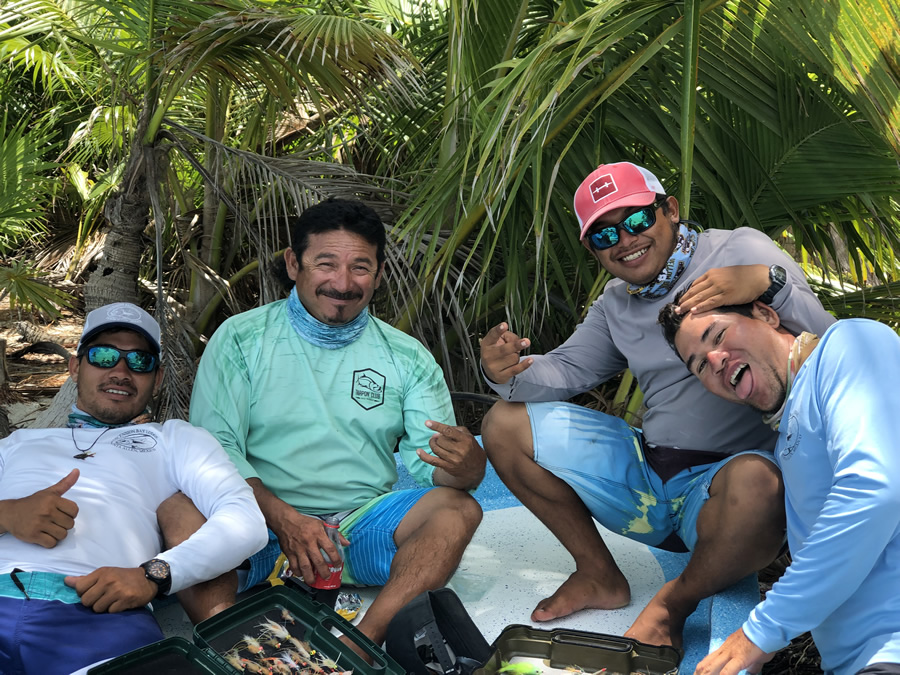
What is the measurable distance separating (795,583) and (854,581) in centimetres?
11

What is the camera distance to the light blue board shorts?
8.49ft

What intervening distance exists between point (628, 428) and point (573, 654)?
770 mm

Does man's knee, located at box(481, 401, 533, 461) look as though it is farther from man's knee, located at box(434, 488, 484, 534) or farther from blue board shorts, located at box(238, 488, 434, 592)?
blue board shorts, located at box(238, 488, 434, 592)

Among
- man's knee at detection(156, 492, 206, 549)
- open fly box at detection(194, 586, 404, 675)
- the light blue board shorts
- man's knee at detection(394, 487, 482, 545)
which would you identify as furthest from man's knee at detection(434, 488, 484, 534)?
man's knee at detection(156, 492, 206, 549)

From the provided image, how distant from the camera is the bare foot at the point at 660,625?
2326mm

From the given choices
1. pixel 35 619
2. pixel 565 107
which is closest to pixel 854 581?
pixel 35 619

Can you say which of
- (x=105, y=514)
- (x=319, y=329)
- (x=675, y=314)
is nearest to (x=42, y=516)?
(x=105, y=514)

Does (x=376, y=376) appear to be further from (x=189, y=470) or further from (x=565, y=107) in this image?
(x=565, y=107)

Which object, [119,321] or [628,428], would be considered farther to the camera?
[628,428]

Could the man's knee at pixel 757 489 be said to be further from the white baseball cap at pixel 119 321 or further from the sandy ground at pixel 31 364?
the sandy ground at pixel 31 364

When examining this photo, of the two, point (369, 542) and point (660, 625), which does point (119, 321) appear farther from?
point (660, 625)

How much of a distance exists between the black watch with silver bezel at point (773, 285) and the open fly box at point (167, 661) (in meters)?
1.58

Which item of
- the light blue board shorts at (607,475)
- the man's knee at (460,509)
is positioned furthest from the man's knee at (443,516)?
the light blue board shorts at (607,475)

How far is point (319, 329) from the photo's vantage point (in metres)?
2.87
